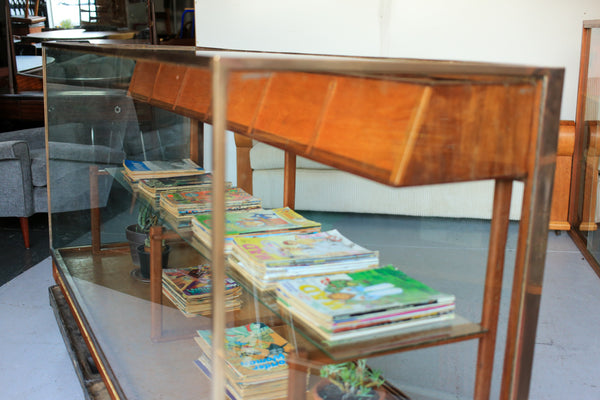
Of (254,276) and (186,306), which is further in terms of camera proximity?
(186,306)

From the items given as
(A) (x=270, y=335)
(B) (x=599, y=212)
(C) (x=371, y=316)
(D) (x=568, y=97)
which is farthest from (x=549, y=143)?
(D) (x=568, y=97)

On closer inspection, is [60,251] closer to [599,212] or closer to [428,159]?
[428,159]

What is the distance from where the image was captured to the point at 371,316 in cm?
101

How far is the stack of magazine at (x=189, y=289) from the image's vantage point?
1.86 meters

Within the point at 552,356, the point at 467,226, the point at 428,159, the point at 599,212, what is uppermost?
the point at 428,159

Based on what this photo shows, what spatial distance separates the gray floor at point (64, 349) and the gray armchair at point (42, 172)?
0.51 meters

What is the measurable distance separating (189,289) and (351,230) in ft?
2.60

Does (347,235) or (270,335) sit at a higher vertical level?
(347,235)

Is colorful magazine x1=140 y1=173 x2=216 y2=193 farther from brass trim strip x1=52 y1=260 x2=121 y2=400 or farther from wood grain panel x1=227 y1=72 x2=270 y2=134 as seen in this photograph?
wood grain panel x1=227 y1=72 x2=270 y2=134

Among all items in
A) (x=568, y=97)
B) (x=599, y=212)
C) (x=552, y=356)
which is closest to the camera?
(x=552, y=356)

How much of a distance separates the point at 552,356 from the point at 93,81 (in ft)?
6.68

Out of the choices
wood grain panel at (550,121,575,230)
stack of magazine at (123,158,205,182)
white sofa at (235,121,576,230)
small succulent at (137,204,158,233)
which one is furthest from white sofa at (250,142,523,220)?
wood grain panel at (550,121,575,230)

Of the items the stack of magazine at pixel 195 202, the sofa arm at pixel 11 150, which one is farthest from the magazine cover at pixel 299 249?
the sofa arm at pixel 11 150

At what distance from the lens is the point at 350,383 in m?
1.28
